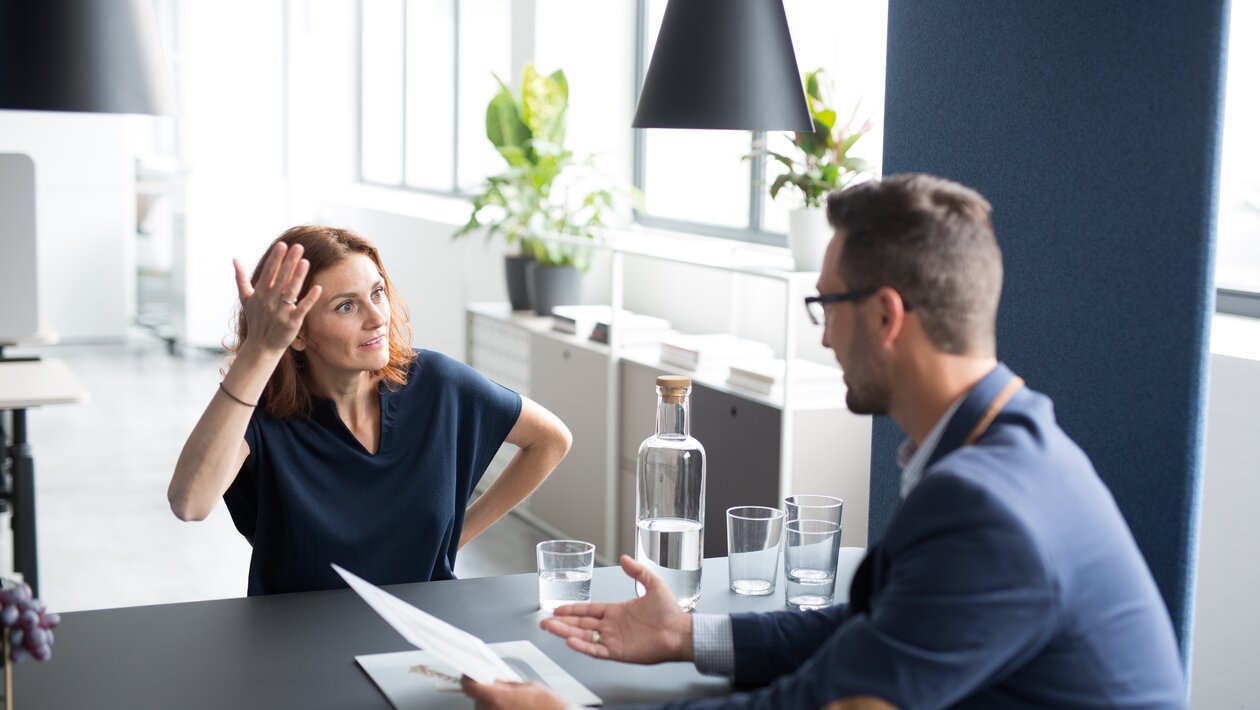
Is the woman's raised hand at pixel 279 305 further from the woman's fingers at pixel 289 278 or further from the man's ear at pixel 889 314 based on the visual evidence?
the man's ear at pixel 889 314

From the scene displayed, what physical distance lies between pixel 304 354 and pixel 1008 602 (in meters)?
1.31

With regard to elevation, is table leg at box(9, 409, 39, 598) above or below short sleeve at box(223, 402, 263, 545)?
below

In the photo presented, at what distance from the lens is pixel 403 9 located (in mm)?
8039

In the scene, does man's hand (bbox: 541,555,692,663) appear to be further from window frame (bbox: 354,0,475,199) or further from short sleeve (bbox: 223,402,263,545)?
window frame (bbox: 354,0,475,199)

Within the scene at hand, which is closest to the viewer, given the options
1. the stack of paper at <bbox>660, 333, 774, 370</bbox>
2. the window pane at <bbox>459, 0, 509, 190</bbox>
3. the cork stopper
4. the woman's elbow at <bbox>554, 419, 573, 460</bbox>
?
the cork stopper

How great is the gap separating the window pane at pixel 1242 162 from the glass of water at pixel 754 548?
5.30 feet

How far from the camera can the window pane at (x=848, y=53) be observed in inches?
160

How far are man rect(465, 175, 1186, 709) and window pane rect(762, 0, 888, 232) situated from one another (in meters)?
2.70

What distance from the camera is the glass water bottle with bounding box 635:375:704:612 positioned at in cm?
172

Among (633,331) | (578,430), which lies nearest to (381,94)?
(578,430)

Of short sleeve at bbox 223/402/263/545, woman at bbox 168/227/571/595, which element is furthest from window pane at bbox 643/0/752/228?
short sleeve at bbox 223/402/263/545

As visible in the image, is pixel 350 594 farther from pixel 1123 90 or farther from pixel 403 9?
pixel 403 9

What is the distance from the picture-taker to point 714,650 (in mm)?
1451

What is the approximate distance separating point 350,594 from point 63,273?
7577mm
